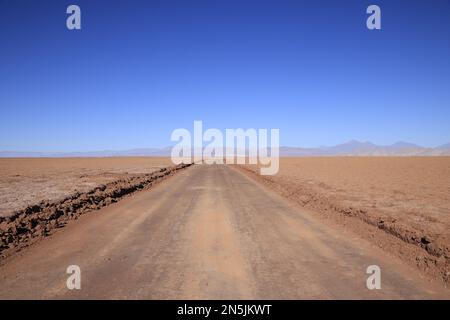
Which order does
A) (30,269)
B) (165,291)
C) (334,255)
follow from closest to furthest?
1. (165,291)
2. (30,269)
3. (334,255)

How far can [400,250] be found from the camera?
741 cm

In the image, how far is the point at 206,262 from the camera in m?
6.33

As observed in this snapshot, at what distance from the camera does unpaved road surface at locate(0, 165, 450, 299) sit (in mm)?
5043

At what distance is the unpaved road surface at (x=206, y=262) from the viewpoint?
504 cm

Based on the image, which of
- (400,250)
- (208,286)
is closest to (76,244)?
(208,286)

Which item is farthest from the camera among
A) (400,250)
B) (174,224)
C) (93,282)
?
(174,224)

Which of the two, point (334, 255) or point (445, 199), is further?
point (445, 199)

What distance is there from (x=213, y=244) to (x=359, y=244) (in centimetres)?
316

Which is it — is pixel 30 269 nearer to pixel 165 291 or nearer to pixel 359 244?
pixel 165 291
